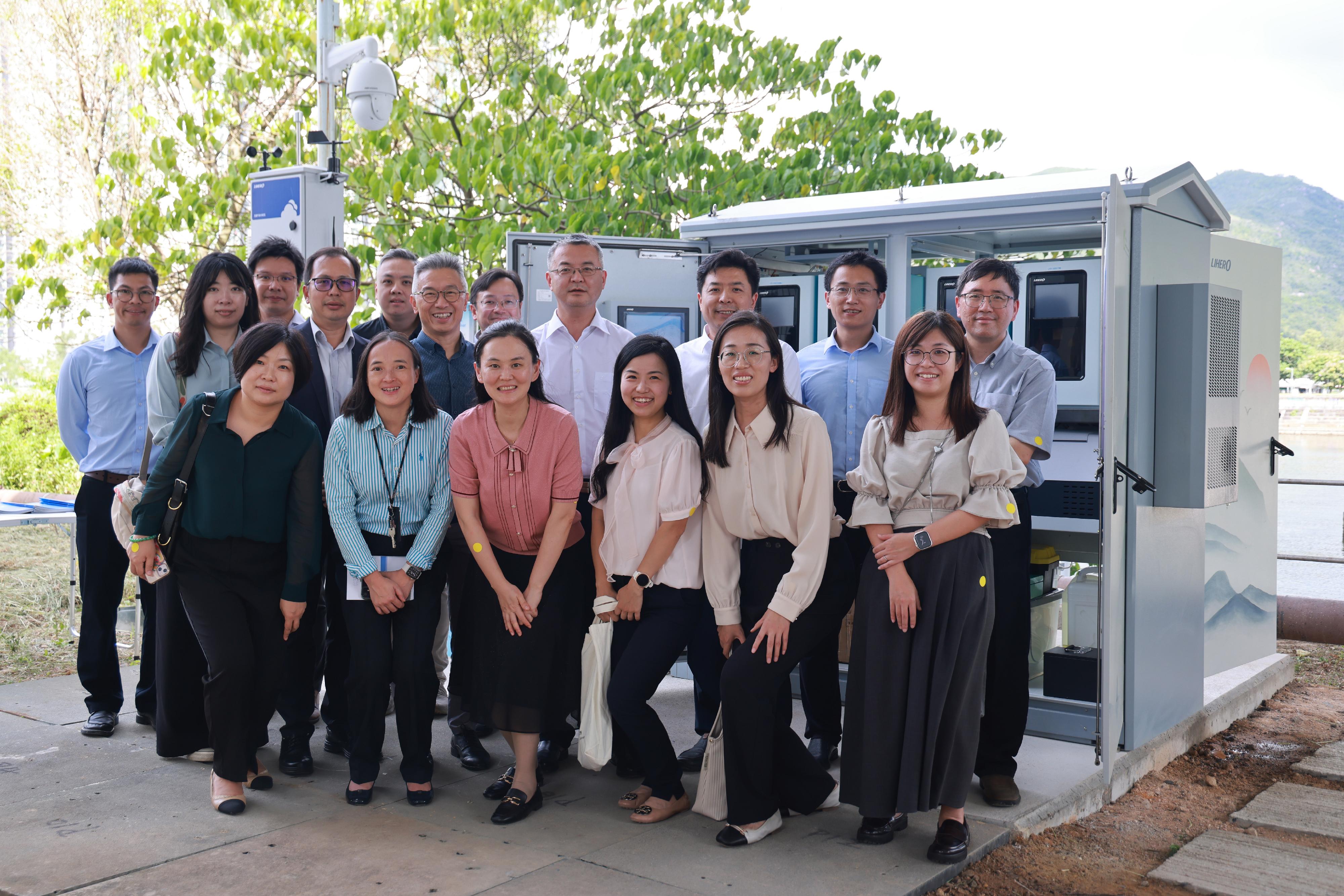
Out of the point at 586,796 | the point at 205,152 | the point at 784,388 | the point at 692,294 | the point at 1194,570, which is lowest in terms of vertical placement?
the point at 586,796

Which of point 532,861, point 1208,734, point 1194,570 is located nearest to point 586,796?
point 532,861

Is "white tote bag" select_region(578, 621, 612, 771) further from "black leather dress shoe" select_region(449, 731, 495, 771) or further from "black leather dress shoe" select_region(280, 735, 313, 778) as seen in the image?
"black leather dress shoe" select_region(280, 735, 313, 778)

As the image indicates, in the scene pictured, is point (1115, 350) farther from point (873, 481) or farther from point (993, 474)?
point (873, 481)

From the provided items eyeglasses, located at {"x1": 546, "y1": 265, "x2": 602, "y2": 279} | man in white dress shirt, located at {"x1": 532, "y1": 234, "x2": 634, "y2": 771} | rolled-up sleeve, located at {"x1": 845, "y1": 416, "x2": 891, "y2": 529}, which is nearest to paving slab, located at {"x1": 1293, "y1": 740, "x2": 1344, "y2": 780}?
rolled-up sleeve, located at {"x1": 845, "y1": 416, "x2": 891, "y2": 529}

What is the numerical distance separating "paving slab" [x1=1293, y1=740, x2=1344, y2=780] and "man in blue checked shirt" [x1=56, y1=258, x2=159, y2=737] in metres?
5.23

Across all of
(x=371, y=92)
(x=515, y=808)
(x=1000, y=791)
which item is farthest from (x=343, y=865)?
(x=371, y=92)

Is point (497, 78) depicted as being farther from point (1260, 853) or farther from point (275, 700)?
point (1260, 853)

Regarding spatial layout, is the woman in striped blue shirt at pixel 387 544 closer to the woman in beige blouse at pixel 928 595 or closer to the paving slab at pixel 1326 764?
the woman in beige blouse at pixel 928 595

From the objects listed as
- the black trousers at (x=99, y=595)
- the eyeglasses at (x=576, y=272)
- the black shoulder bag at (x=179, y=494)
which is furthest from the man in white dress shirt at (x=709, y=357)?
the black trousers at (x=99, y=595)

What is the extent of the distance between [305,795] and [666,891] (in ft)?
4.95

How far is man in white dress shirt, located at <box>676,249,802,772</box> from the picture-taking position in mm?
4125

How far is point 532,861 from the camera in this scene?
3391 mm

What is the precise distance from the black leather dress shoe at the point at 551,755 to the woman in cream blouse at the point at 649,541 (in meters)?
0.60

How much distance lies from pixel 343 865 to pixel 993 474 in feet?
7.44
